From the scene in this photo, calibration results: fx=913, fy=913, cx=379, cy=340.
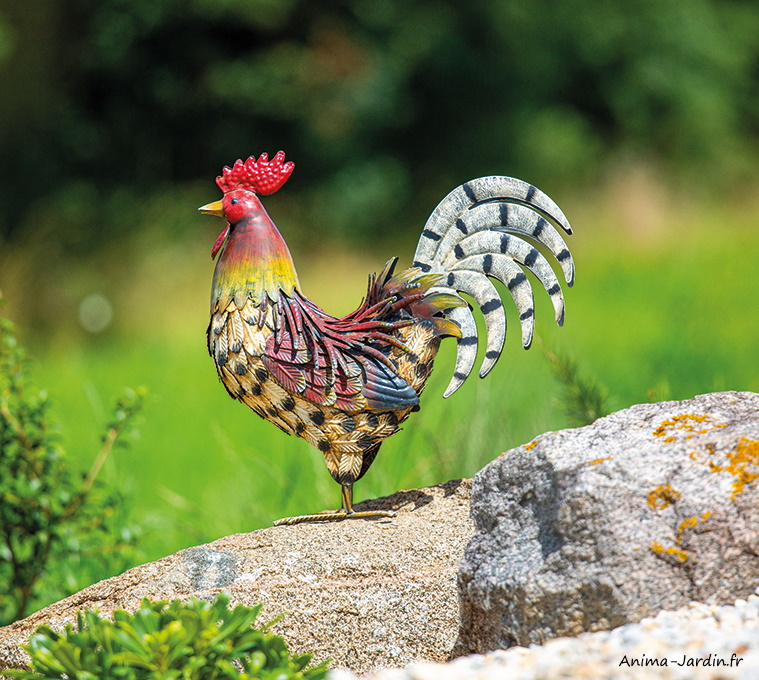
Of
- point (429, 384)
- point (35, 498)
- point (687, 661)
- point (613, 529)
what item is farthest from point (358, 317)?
point (429, 384)

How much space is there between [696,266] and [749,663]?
7.55 meters

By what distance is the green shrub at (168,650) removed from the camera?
5.99 ft

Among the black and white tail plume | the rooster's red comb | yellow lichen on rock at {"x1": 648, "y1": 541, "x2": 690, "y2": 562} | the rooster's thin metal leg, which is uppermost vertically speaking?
the rooster's red comb

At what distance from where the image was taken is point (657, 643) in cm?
169

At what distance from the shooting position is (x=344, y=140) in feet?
40.9

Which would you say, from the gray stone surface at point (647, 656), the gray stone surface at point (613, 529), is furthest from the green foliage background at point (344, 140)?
the gray stone surface at point (647, 656)

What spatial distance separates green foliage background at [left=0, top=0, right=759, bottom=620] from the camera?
906 centimetres

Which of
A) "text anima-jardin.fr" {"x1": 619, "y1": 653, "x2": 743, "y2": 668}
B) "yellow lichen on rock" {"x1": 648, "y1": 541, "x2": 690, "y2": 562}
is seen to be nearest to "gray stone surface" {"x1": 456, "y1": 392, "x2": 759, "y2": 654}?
"yellow lichen on rock" {"x1": 648, "y1": 541, "x2": 690, "y2": 562}

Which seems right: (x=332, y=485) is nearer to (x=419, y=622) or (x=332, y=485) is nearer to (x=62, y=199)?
(x=419, y=622)

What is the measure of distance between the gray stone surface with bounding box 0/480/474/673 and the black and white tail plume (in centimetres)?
62

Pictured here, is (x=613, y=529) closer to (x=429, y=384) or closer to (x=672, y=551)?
(x=672, y=551)

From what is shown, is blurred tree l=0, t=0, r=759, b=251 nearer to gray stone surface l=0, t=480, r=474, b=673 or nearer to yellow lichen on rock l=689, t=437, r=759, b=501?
gray stone surface l=0, t=480, r=474, b=673

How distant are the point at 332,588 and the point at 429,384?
2.46 m

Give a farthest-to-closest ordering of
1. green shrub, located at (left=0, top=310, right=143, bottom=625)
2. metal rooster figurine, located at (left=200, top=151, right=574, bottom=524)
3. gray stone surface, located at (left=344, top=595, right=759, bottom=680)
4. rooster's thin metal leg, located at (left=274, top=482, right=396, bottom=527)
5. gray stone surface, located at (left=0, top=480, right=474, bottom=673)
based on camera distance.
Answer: green shrub, located at (left=0, top=310, right=143, bottom=625)
rooster's thin metal leg, located at (left=274, top=482, right=396, bottom=527)
metal rooster figurine, located at (left=200, top=151, right=574, bottom=524)
gray stone surface, located at (left=0, top=480, right=474, bottom=673)
gray stone surface, located at (left=344, top=595, right=759, bottom=680)
